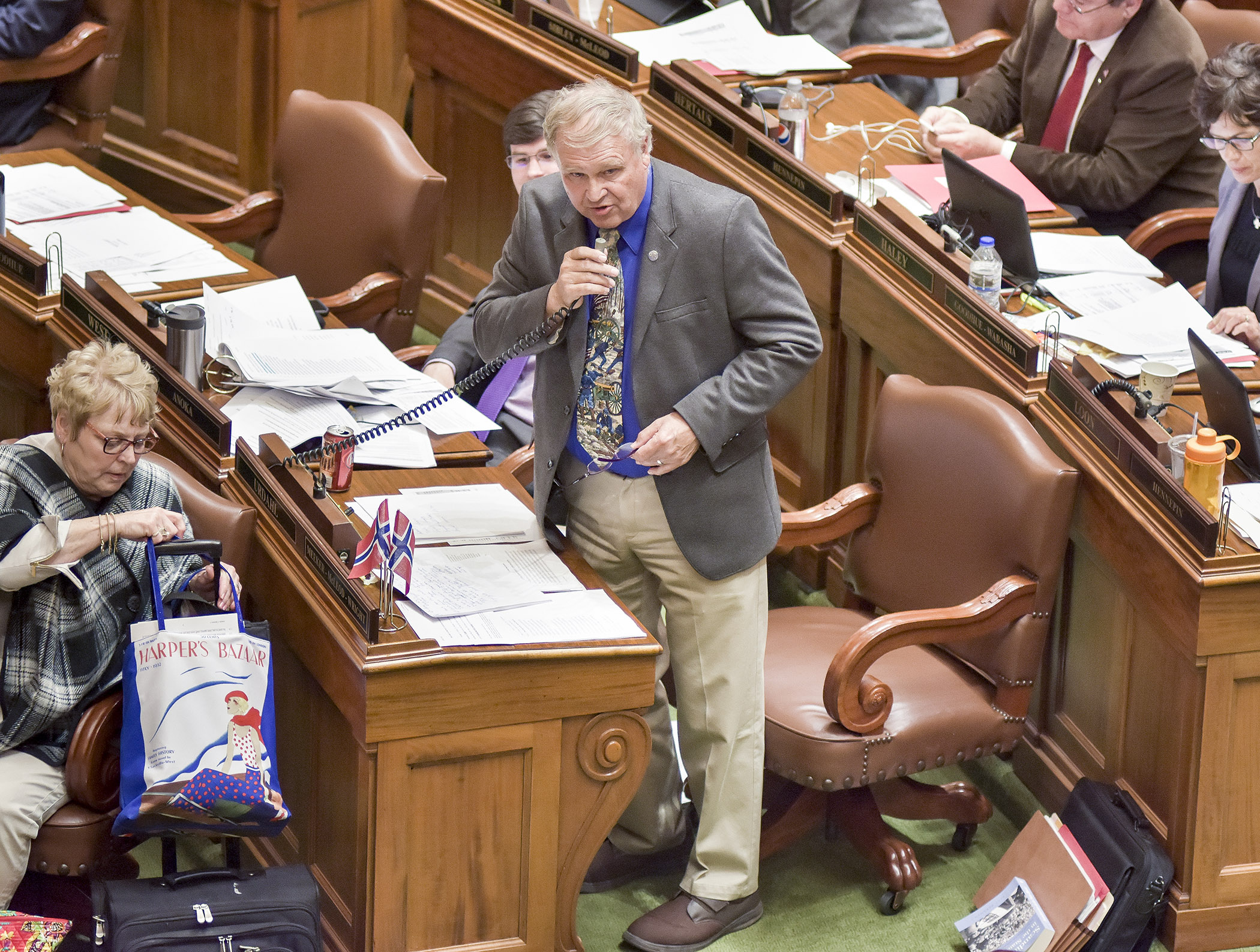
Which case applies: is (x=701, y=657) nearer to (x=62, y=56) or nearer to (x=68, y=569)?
(x=68, y=569)

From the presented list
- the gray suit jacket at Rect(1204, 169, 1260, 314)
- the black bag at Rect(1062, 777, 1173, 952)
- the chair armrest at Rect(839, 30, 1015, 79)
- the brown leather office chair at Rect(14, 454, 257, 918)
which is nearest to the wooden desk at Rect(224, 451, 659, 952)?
the brown leather office chair at Rect(14, 454, 257, 918)

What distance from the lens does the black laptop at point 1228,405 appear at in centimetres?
328

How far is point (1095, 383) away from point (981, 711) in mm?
662

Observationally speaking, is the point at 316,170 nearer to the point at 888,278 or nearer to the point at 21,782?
the point at 888,278

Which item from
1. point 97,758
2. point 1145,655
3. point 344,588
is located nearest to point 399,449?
point 344,588

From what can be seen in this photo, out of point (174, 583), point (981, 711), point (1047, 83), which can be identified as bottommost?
point (981, 711)

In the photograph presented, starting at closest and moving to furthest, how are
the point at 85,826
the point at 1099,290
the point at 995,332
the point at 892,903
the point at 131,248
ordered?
the point at 85,826
the point at 892,903
the point at 995,332
the point at 1099,290
the point at 131,248

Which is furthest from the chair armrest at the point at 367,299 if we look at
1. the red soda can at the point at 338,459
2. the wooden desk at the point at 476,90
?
the red soda can at the point at 338,459

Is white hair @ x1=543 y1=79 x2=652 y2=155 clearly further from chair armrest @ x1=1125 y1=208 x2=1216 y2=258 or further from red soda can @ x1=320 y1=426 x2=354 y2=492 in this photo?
chair armrest @ x1=1125 y1=208 x2=1216 y2=258

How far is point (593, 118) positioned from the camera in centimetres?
277

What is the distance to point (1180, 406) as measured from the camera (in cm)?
356

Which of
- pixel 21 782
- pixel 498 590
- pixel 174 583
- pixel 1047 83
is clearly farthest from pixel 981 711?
pixel 1047 83

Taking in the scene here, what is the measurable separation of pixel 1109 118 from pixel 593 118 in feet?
7.47

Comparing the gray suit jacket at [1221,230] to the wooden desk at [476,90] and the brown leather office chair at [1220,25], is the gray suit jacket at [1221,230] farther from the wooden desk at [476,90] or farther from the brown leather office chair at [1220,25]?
the wooden desk at [476,90]
